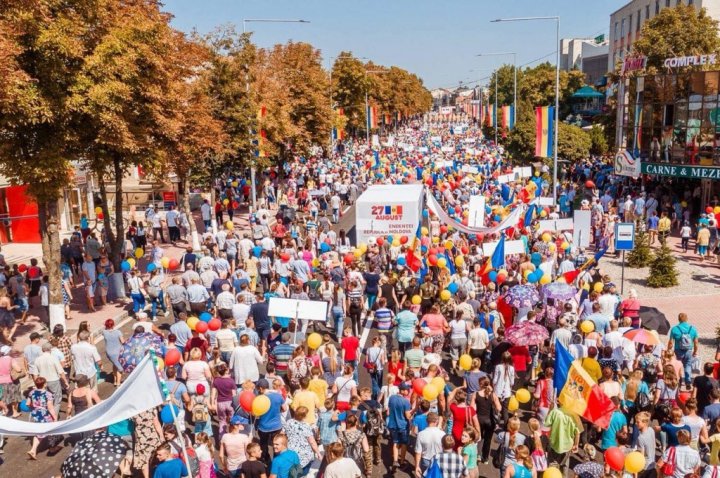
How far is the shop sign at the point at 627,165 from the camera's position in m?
24.9

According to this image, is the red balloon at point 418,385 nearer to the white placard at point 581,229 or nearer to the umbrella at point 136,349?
the umbrella at point 136,349

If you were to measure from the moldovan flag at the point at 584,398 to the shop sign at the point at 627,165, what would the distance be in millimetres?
18236

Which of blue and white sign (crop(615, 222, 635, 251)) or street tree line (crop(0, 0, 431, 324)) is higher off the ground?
street tree line (crop(0, 0, 431, 324))

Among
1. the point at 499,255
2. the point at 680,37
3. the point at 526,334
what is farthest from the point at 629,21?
the point at 526,334

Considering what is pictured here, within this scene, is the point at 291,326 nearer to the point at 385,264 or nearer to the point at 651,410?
the point at 385,264

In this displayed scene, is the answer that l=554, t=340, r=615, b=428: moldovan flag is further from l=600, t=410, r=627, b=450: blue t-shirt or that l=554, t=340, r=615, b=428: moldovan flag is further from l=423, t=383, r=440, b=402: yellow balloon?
l=423, t=383, r=440, b=402: yellow balloon

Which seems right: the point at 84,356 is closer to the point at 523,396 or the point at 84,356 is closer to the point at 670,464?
the point at 523,396

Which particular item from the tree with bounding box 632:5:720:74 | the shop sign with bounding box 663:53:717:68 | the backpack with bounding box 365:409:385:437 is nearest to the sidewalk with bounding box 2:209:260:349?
the backpack with bounding box 365:409:385:437

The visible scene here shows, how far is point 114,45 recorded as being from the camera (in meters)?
15.1

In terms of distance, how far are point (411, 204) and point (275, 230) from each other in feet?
15.4

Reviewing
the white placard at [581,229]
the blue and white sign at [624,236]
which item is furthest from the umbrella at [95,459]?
the white placard at [581,229]

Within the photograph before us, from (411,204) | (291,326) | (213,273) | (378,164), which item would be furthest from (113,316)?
(378,164)

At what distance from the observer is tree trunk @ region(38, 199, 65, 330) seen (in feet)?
50.1

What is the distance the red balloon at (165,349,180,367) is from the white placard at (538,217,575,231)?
11899 mm
